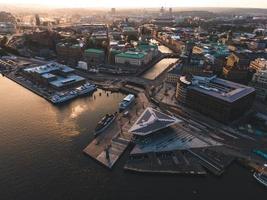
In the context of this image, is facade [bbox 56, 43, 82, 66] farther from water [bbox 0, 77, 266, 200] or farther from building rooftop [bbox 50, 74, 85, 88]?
water [bbox 0, 77, 266, 200]

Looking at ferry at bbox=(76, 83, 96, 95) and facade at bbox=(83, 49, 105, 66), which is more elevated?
facade at bbox=(83, 49, 105, 66)

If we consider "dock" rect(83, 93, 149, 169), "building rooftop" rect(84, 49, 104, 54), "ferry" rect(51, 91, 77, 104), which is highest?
"building rooftop" rect(84, 49, 104, 54)

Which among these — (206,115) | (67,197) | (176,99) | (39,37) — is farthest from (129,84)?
(39,37)

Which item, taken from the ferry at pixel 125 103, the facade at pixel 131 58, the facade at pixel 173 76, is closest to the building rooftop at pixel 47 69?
the facade at pixel 131 58

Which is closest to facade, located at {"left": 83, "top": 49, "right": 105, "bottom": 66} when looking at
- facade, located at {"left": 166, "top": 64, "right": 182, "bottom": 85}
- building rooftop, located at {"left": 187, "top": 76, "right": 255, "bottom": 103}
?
facade, located at {"left": 166, "top": 64, "right": 182, "bottom": 85}

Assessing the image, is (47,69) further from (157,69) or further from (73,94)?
(157,69)

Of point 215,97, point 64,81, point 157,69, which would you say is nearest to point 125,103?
point 215,97
